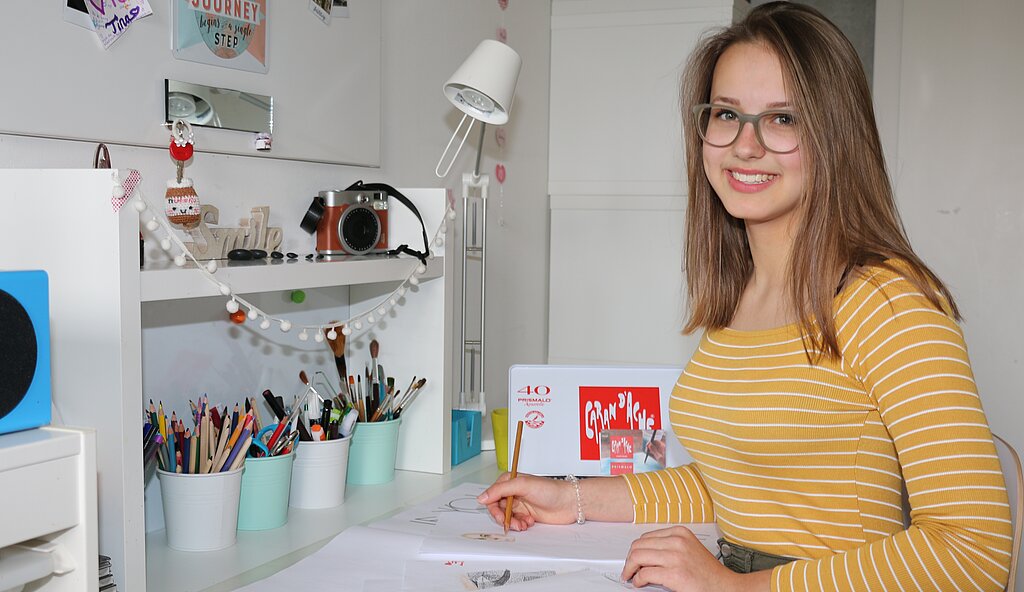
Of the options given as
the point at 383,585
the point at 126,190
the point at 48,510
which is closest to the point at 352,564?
the point at 383,585

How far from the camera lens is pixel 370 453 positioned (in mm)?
1487

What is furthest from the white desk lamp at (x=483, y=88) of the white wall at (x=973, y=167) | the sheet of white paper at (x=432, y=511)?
the white wall at (x=973, y=167)

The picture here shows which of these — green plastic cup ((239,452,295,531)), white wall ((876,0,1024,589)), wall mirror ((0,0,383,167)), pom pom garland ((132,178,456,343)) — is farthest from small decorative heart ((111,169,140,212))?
white wall ((876,0,1024,589))

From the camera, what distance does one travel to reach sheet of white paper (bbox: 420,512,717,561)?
104cm

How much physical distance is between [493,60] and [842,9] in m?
2.04

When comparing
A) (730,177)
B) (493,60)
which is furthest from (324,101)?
(730,177)

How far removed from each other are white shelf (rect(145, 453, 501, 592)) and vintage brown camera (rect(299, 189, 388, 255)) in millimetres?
382

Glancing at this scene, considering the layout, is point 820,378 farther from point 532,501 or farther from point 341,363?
point 341,363

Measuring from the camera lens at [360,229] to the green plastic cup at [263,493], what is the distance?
366mm

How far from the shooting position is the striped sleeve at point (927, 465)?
2.53 ft

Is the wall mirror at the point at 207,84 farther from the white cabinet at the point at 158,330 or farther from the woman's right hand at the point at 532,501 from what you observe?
the woman's right hand at the point at 532,501

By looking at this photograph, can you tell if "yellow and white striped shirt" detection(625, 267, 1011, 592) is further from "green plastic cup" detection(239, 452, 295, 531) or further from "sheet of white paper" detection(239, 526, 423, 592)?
"green plastic cup" detection(239, 452, 295, 531)

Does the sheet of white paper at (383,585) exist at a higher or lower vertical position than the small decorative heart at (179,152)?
lower

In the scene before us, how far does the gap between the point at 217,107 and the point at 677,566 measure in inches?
34.6
